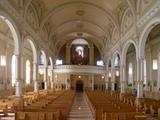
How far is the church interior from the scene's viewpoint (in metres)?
13.6

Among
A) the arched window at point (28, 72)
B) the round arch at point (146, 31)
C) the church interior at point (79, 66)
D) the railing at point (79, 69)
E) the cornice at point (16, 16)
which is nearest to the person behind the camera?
the church interior at point (79, 66)

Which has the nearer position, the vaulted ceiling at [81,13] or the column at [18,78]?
the column at [18,78]

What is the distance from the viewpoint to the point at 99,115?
10992 millimetres

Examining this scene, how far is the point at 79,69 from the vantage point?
45625 mm

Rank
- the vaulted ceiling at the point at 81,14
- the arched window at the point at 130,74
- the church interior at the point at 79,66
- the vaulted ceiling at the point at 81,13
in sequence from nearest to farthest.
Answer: the church interior at the point at 79,66 → the vaulted ceiling at the point at 81,13 → the vaulted ceiling at the point at 81,14 → the arched window at the point at 130,74

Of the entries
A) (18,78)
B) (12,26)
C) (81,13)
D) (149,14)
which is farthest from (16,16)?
(81,13)

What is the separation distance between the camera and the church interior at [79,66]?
1361cm

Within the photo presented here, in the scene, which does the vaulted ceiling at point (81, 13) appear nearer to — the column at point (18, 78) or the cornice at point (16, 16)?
the cornice at point (16, 16)

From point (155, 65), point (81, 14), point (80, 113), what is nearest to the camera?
point (80, 113)

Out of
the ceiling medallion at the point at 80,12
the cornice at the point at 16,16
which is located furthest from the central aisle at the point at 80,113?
the ceiling medallion at the point at 80,12

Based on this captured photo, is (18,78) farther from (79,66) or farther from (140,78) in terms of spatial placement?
(79,66)

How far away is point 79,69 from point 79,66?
57cm

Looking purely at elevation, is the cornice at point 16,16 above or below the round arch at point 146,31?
above

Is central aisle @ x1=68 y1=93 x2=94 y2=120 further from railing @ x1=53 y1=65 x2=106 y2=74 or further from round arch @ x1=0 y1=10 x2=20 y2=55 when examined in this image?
railing @ x1=53 y1=65 x2=106 y2=74
